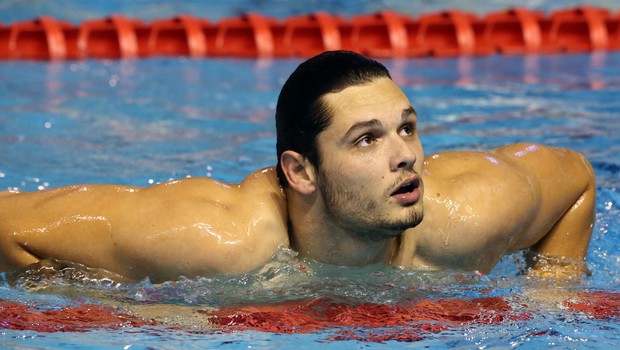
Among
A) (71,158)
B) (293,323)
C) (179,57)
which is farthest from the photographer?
(179,57)

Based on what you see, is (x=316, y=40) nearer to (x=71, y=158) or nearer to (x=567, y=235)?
(x=71, y=158)

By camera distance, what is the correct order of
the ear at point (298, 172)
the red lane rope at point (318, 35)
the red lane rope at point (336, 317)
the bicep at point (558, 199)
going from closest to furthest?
the red lane rope at point (336, 317)
the ear at point (298, 172)
the bicep at point (558, 199)
the red lane rope at point (318, 35)

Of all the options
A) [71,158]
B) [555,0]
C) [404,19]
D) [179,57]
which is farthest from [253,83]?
[555,0]

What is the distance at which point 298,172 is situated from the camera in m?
2.72

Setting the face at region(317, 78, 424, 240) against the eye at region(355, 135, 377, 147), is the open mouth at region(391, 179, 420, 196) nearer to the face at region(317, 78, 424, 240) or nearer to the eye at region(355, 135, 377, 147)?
the face at region(317, 78, 424, 240)

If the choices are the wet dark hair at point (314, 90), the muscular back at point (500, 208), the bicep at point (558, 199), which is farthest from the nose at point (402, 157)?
the bicep at point (558, 199)

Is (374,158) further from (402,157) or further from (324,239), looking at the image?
(324,239)

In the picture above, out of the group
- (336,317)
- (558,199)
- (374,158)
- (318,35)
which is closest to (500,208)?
(558,199)

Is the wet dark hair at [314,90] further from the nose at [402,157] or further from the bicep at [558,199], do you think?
the bicep at [558,199]

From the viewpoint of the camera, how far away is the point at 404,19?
7.68m

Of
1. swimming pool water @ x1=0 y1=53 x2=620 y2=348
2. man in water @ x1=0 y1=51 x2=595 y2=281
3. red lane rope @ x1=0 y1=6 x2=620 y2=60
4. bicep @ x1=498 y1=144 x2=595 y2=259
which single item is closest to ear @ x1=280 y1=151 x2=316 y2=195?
man in water @ x1=0 y1=51 x2=595 y2=281

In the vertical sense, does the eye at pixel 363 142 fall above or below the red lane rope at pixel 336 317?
above

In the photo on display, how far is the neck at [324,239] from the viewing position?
2746mm

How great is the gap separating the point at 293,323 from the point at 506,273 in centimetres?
89
